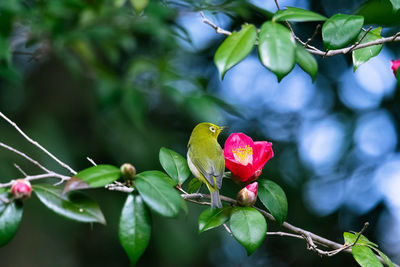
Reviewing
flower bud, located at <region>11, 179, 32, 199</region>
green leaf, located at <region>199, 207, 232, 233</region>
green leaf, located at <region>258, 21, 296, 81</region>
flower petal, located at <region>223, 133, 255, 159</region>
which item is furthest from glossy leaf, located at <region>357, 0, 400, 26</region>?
flower bud, located at <region>11, 179, 32, 199</region>

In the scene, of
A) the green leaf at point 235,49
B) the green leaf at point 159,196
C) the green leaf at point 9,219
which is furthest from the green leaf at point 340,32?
the green leaf at point 9,219

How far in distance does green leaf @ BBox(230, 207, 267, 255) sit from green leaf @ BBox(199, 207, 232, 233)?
0.06 ft

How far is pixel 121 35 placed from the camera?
2.83 m

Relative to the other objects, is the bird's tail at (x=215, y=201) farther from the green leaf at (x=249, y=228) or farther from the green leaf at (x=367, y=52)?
the green leaf at (x=367, y=52)

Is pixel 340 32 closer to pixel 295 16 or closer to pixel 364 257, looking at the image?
pixel 295 16

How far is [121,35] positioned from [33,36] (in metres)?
0.49

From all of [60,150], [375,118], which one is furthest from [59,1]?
[375,118]

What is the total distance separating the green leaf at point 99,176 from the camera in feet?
2.91

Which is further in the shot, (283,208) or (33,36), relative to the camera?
(33,36)

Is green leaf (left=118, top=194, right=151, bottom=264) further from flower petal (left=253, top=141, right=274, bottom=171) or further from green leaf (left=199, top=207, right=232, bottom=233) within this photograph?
flower petal (left=253, top=141, right=274, bottom=171)

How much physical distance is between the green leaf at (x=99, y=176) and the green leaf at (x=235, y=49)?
283 millimetres

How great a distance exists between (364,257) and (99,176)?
599mm

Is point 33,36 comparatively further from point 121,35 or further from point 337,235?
point 337,235

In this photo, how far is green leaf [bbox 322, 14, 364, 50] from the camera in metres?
0.96
